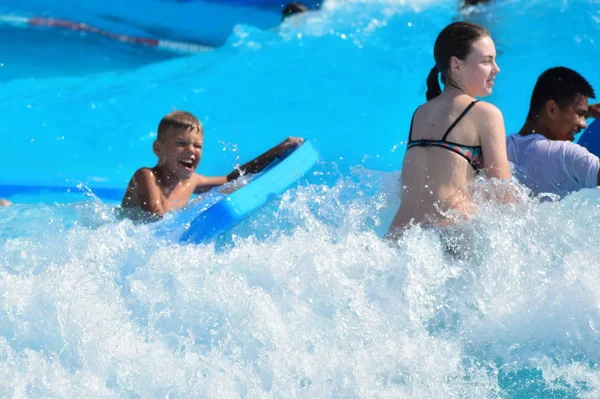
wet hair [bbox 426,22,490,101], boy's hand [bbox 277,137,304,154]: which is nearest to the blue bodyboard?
boy's hand [bbox 277,137,304,154]

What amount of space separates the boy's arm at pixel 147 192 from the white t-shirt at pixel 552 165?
5.39 ft

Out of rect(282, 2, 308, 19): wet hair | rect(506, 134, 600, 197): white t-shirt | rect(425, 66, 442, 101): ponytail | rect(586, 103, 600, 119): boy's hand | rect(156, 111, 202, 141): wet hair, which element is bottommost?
rect(506, 134, 600, 197): white t-shirt

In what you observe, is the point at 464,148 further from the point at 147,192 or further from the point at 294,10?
the point at 294,10

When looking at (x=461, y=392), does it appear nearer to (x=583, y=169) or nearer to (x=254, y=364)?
(x=254, y=364)

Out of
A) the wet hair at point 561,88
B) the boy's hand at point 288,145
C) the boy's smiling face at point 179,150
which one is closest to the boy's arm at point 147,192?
the boy's smiling face at point 179,150

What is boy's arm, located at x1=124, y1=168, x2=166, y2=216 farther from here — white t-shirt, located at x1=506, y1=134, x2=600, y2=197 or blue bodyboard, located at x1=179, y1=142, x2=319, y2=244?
white t-shirt, located at x1=506, y1=134, x2=600, y2=197

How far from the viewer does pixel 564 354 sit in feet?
8.60

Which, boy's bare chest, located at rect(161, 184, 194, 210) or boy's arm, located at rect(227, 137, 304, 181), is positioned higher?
boy's arm, located at rect(227, 137, 304, 181)

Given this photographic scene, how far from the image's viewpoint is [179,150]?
3.94 m

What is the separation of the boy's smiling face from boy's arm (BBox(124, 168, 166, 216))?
0.46 feet

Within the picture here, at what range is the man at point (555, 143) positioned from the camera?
10.1 feet

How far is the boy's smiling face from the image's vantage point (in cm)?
392

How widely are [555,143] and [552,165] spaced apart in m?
0.09

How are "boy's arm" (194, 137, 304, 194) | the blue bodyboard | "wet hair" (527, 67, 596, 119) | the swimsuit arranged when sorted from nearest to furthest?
the swimsuit
"wet hair" (527, 67, 596, 119)
the blue bodyboard
"boy's arm" (194, 137, 304, 194)
